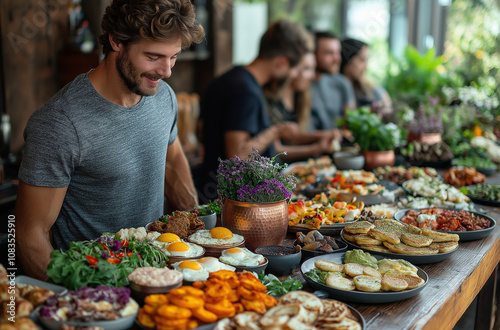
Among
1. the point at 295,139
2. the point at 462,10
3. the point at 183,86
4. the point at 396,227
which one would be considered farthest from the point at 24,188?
the point at 462,10

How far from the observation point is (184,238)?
75.9 inches

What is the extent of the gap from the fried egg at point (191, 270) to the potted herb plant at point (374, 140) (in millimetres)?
2251

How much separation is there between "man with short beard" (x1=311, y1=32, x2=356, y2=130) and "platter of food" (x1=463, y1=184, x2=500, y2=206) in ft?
9.38

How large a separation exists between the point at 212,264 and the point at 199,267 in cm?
5

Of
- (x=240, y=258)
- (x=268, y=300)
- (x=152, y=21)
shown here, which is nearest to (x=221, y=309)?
(x=268, y=300)

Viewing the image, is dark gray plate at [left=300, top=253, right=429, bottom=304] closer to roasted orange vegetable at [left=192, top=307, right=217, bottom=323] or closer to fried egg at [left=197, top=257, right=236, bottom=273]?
fried egg at [left=197, top=257, right=236, bottom=273]

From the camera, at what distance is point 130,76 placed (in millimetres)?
2164

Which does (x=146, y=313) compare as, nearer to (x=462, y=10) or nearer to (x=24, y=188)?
(x=24, y=188)

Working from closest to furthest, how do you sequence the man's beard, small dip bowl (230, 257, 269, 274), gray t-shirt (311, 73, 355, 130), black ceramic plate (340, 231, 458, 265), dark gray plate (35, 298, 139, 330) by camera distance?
dark gray plate (35, 298, 139, 330)
small dip bowl (230, 257, 269, 274)
black ceramic plate (340, 231, 458, 265)
the man's beard
gray t-shirt (311, 73, 355, 130)

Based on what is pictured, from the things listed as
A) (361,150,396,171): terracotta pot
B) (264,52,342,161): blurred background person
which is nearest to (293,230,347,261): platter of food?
(361,150,396,171): terracotta pot

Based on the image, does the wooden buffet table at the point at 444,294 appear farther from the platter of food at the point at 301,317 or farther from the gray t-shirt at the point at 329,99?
the gray t-shirt at the point at 329,99

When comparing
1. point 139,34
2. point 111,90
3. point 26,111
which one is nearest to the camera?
point 139,34

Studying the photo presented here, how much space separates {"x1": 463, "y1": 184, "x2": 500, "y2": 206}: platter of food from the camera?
2930 mm

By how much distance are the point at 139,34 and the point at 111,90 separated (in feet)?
1.00
